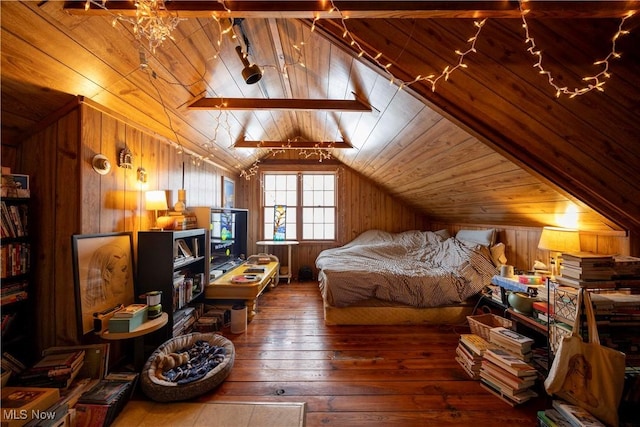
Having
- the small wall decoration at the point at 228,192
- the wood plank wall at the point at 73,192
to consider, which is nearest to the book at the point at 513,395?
the wood plank wall at the point at 73,192

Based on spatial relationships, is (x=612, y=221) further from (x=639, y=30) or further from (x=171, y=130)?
(x=171, y=130)

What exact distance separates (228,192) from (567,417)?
454 centimetres

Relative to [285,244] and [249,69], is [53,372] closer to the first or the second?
[249,69]

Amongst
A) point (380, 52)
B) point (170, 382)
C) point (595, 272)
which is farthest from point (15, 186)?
point (595, 272)

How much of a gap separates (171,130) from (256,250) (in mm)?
3103

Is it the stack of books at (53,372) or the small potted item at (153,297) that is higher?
the small potted item at (153,297)

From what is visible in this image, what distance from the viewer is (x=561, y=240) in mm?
1983

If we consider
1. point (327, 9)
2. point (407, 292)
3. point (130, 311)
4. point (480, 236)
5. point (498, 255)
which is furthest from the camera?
point (480, 236)

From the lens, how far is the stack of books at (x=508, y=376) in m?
1.63

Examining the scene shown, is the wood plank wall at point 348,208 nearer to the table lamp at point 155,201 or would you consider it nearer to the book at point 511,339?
the table lamp at point 155,201

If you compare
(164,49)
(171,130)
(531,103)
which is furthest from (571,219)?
(171,130)

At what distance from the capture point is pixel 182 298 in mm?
2309

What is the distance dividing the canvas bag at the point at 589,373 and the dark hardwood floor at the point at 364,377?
15.0 inches

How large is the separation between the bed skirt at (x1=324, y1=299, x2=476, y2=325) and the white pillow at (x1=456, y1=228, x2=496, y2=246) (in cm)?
85
